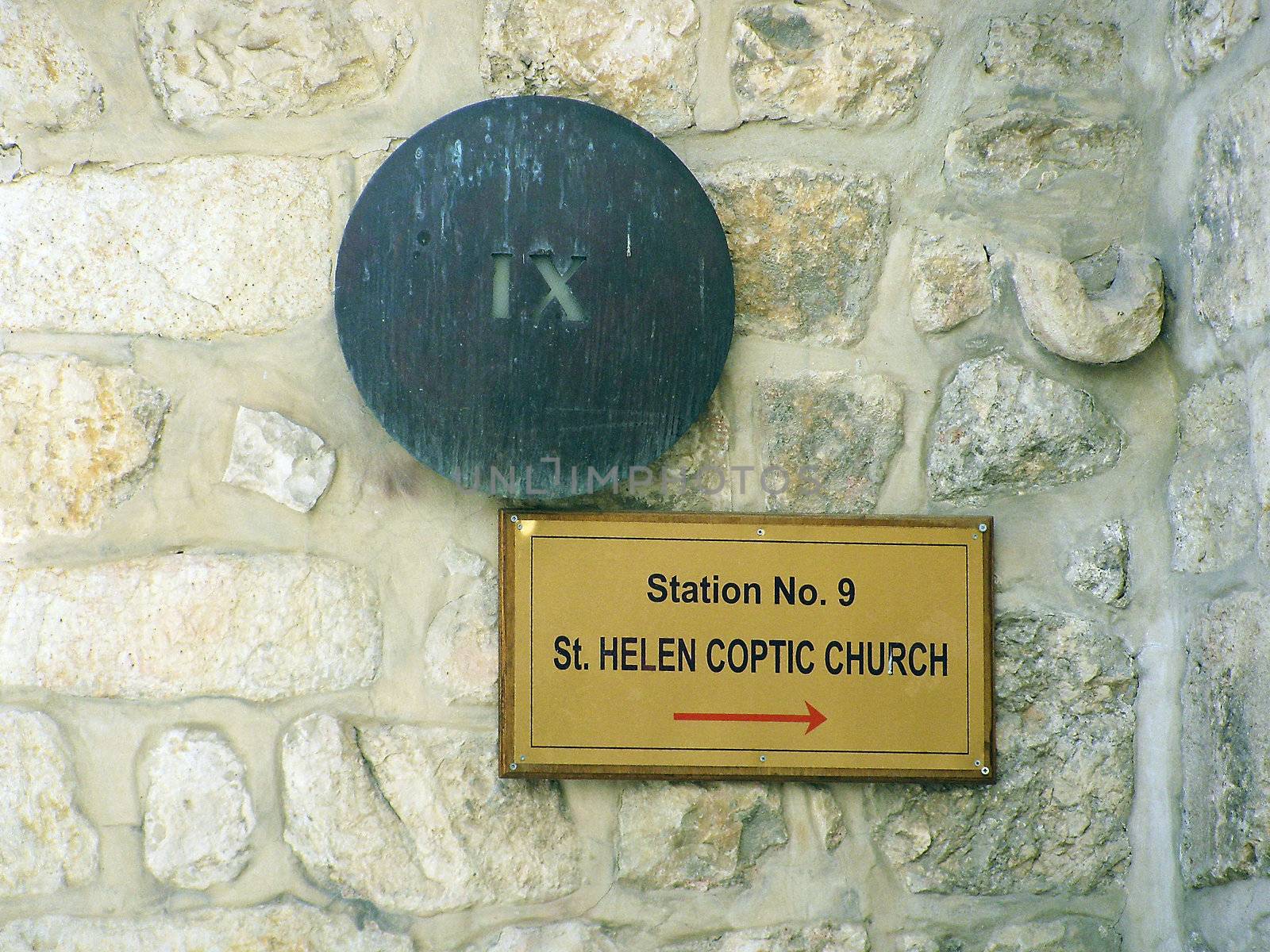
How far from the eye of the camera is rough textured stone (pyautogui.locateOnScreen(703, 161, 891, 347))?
1365 mm

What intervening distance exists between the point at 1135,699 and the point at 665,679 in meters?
0.59

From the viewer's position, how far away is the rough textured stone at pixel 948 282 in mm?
1381

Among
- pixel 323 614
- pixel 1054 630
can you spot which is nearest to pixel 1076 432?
pixel 1054 630

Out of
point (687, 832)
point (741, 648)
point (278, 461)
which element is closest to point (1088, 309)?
point (741, 648)

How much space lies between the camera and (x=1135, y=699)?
137 cm

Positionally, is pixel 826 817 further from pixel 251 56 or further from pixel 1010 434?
pixel 251 56

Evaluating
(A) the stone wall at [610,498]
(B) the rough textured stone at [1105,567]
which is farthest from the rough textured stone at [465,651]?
(B) the rough textured stone at [1105,567]

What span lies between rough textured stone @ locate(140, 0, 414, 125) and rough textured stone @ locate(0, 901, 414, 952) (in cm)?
96

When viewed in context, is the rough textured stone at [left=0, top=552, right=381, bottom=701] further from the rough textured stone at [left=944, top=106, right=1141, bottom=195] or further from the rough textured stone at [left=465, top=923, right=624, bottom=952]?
the rough textured stone at [left=944, top=106, right=1141, bottom=195]

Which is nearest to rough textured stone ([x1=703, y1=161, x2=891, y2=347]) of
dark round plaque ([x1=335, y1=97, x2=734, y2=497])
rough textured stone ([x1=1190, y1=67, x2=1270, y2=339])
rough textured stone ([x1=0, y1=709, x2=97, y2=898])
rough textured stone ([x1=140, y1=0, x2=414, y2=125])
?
dark round plaque ([x1=335, y1=97, x2=734, y2=497])

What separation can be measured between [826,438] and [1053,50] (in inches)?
22.7

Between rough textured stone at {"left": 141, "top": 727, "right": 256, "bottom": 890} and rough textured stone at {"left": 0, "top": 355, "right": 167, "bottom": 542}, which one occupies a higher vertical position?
rough textured stone at {"left": 0, "top": 355, "right": 167, "bottom": 542}

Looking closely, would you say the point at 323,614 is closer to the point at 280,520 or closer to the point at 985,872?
the point at 280,520

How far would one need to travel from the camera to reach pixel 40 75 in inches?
52.4
